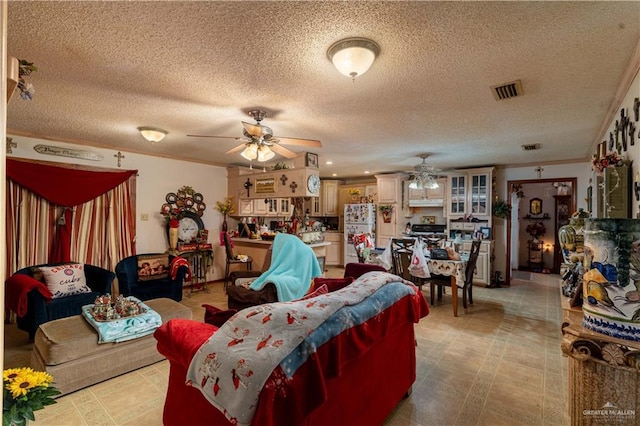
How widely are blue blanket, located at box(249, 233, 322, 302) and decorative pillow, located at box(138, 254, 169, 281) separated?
2.00 meters

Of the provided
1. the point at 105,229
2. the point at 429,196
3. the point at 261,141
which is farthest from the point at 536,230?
the point at 105,229

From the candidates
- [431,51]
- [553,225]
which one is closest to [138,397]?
[431,51]

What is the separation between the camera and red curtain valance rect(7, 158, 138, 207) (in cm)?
378

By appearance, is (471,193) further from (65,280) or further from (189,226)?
(65,280)

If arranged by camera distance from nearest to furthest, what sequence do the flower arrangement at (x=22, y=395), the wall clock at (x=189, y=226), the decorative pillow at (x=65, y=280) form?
the flower arrangement at (x=22, y=395)
the decorative pillow at (x=65, y=280)
the wall clock at (x=189, y=226)

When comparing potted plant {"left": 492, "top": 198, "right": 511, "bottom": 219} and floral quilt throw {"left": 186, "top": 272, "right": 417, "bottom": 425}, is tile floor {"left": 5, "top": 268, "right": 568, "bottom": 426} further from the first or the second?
potted plant {"left": 492, "top": 198, "right": 511, "bottom": 219}

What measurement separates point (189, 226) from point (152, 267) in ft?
3.64

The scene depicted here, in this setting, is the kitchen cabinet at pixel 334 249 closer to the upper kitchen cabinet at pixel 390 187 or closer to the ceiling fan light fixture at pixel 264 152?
the upper kitchen cabinet at pixel 390 187

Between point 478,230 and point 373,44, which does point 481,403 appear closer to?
point 373,44

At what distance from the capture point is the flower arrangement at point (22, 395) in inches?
32.9

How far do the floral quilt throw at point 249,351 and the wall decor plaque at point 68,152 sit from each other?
167 inches

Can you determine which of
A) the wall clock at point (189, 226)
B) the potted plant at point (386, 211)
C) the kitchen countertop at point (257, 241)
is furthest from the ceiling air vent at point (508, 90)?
the wall clock at point (189, 226)

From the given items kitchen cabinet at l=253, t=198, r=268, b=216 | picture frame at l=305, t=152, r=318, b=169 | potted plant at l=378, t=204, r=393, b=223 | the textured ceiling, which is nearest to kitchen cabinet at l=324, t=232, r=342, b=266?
potted plant at l=378, t=204, r=393, b=223

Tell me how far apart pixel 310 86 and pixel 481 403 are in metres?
2.70
